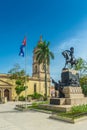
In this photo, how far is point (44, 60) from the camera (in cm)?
4459

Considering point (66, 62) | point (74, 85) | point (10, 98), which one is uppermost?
point (66, 62)

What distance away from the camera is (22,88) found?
52969 millimetres

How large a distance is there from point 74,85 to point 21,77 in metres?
32.1

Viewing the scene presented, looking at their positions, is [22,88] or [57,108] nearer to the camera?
[57,108]

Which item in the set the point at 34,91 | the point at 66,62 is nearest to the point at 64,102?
the point at 66,62

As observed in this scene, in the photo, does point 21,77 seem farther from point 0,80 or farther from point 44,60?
point 44,60

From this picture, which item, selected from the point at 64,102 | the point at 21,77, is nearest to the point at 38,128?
the point at 64,102

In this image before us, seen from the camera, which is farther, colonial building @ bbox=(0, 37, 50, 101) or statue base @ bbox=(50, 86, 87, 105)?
colonial building @ bbox=(0, 37, 50, 101)

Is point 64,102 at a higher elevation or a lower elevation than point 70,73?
lower

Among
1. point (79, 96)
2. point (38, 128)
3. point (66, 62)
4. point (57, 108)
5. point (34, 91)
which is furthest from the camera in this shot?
point (34, 91)

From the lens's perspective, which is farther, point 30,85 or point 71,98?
point 30,85

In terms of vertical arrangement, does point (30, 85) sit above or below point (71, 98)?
above

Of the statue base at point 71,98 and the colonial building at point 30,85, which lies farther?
the colonial building at point 30,85

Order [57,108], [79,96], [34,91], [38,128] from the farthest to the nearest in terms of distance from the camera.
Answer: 1. [34,91]
2. [79,96]
3. [57,108]
4. [38,128]
